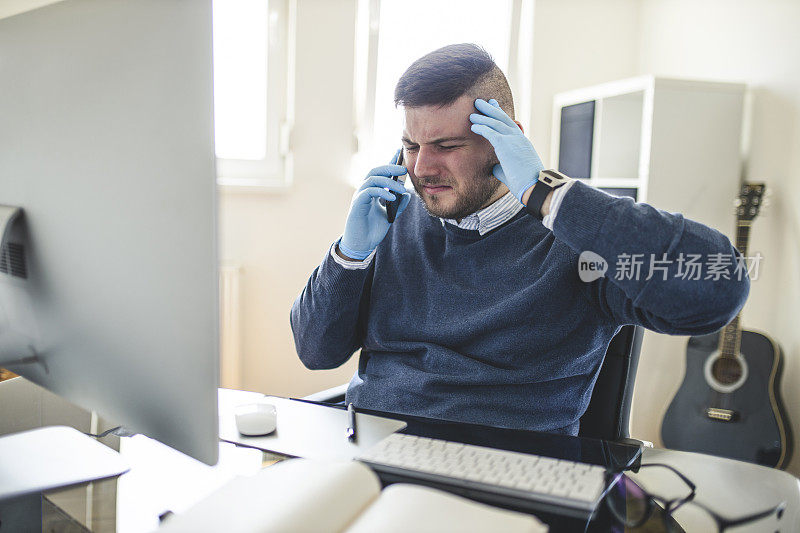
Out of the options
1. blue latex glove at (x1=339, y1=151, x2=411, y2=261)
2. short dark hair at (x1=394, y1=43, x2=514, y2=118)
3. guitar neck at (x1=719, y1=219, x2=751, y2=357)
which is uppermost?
short dark hair at (x1=394, y1=43, x2=514, y2=118)

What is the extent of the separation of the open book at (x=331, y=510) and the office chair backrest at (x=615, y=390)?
0.70 metres

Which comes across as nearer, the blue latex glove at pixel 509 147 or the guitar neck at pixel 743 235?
the blue latex glove at pixel 509 147

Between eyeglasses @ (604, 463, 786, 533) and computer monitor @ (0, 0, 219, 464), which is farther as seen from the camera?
eyeglasses @ (604, 463, 786, 533)

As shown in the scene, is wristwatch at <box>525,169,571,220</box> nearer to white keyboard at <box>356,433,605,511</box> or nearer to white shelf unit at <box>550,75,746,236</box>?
white keyboard at <box>356,433,605,511</box>

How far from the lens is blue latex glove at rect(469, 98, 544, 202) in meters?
1.05

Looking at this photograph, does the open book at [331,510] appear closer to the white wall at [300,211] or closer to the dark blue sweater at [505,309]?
the dark blue sweater at [505,309]

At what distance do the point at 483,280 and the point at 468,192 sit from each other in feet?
0.54

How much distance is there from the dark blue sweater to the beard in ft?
0.15

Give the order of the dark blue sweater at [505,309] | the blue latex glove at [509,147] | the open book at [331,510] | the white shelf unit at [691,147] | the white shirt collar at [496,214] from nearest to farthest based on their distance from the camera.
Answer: the open book at [331,510] < the dark blue sweater at [505,309] < the blue latex glove at [509,147] < the white shirt collar at [496,214] < the white shelf unit at [691,147]

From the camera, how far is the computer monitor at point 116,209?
477mm

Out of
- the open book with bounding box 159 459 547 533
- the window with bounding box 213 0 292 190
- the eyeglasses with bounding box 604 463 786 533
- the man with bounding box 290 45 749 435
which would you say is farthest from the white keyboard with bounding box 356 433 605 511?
the window with bounding box 213 0 292 190

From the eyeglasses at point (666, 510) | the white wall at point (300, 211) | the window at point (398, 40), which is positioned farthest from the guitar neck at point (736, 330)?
the eyeglasses at point (666, 510)

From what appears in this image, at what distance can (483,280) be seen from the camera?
44.3 inches

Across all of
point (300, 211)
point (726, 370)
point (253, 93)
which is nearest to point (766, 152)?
point (726, 370)
